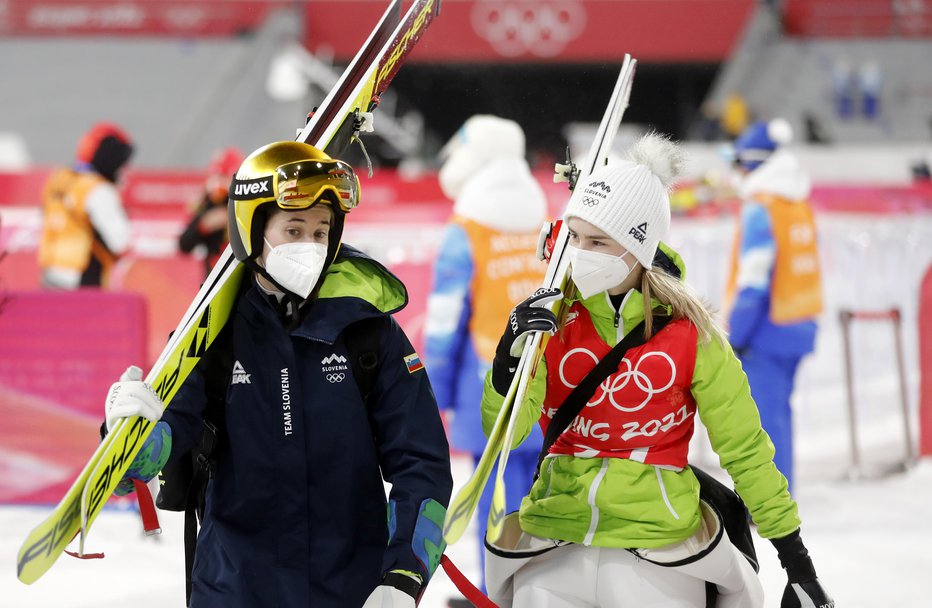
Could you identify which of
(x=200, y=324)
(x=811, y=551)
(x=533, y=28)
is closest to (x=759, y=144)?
(x=811, y=551)

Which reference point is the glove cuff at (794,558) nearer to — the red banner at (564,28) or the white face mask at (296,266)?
the white face mask at (296,266)

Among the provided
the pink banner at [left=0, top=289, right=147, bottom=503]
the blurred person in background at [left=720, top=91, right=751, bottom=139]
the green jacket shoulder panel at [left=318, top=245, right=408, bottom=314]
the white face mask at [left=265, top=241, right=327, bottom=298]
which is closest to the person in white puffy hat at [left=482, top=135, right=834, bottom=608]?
the green jacket shoulder panel at [left=318, top=245, right=408, bottom=314]

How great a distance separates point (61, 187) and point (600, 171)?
18.2 ft

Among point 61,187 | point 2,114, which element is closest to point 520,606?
point 61,187

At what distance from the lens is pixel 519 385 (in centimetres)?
229

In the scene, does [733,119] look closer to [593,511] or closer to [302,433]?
[593,511]

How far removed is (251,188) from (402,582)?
2.56 ft

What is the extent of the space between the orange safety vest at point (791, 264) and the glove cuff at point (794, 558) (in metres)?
3.49

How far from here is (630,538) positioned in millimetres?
2459

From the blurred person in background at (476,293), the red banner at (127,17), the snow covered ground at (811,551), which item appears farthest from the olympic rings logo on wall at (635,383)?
the red banner at (127,17)

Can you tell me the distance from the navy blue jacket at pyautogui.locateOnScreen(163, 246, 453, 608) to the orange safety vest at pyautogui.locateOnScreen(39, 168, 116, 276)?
5.34 meters

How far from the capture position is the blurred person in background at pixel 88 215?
7254 mm

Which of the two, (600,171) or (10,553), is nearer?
(600,171)

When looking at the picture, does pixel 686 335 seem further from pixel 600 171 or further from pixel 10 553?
pixel 10 553
